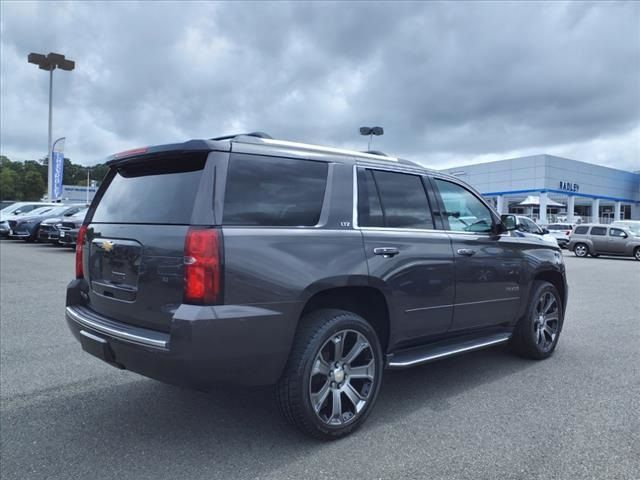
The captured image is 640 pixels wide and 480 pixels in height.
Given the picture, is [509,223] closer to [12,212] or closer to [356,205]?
[356,205]

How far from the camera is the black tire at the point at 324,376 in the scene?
3127 millimetres

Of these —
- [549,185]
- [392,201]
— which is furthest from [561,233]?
[392,201]

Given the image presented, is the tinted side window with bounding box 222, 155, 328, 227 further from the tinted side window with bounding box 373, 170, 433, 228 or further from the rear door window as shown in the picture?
the tinted side window with bounding box 373, 170, 433, 228

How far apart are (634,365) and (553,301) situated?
940 mm

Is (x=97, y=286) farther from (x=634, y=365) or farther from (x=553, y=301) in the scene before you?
(x=634, y=365)

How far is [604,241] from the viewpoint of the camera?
22.8m

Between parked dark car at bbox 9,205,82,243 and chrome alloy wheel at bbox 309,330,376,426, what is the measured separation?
65.8ft

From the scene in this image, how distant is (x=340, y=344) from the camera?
3377mm

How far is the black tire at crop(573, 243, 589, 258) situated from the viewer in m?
23.3

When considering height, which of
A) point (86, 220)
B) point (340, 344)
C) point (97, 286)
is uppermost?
point (86, 220)

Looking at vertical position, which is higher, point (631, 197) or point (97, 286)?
point (631, 197)

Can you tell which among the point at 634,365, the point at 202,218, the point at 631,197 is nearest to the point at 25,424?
the point at 202,218

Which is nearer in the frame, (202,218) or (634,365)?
(202,218)

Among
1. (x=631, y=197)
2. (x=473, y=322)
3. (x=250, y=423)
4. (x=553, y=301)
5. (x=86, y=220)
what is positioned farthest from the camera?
(x=631, y=197)
